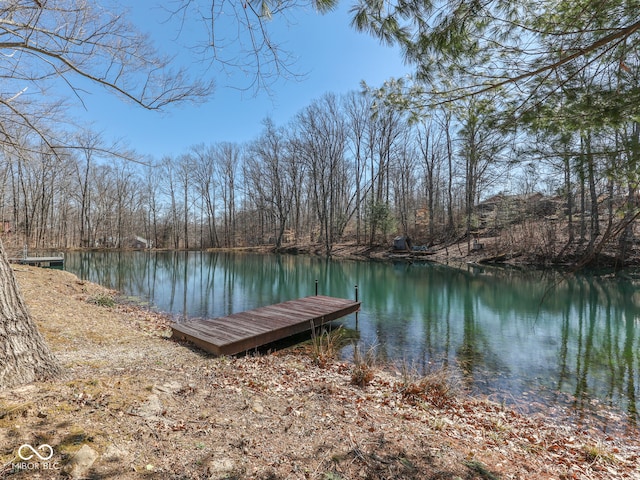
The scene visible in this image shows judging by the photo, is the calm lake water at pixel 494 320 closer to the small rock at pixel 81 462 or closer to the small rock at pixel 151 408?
the small rock at pixel 151 408

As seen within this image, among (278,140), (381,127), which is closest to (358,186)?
(381,127)

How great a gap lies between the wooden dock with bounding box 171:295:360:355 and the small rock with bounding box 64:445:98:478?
11.4 feet

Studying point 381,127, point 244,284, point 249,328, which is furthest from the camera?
point 381,127

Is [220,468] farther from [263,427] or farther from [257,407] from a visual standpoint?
[257,407]

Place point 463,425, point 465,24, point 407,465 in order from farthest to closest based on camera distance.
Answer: point 463,425
point 465,24
point 407,465

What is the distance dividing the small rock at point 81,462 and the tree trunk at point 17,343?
3.94ft

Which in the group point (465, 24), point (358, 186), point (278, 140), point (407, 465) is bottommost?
point (407, 465)

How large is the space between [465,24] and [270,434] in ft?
14.5

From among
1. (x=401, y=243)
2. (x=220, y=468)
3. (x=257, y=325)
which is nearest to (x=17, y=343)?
(x=220, y=468)

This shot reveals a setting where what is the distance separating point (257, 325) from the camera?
6.72 meters

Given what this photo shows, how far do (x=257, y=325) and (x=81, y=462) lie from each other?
4.99 metres

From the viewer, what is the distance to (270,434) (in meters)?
2.59

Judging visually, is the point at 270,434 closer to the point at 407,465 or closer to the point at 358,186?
the point at 407,465

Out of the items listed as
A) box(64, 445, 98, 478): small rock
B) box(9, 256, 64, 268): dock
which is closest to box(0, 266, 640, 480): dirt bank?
box(64, 445, 98, 478): small rock
